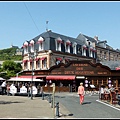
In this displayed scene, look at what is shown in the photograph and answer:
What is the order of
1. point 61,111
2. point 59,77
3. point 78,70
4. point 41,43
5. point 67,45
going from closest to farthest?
point 61,111, point 59,77, point 78,70, point 41,43, point 67,45

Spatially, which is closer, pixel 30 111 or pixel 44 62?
pixel 30 111

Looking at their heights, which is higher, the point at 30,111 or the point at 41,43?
the point at 41,43

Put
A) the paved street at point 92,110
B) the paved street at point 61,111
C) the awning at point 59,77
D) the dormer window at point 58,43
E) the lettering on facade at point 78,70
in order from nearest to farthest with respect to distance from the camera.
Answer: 1. the paved street at point 61,111
2. the paved street at point 92,110
3. the awning at point 59,77
4. the lettering on facade at point 78,70
5. the dormer window at point 58,43

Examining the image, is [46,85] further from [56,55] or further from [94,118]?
[94,118]

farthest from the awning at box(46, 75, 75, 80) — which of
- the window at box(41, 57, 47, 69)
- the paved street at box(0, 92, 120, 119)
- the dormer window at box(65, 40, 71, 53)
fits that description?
the paved street at box(0, 92, 120, 119)

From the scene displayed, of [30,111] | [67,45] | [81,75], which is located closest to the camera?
[30,111]

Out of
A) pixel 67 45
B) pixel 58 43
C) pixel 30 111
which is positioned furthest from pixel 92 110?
pixel 67 45

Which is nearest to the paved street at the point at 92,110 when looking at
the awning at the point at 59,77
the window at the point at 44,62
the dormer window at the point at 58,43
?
the awning at the point at 59,77

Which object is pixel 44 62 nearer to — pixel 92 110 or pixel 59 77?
pixel 59 77

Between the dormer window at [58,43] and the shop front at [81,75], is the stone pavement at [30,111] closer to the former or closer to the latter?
the shop front at [81,75]

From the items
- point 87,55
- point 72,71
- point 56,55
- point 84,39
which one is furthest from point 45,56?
point 84,39

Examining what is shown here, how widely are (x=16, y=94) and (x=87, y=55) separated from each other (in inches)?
1186

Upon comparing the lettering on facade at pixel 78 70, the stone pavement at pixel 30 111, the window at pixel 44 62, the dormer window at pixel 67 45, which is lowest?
the stone pavement at pixel 30 111

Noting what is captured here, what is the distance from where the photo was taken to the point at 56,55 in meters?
47.0
